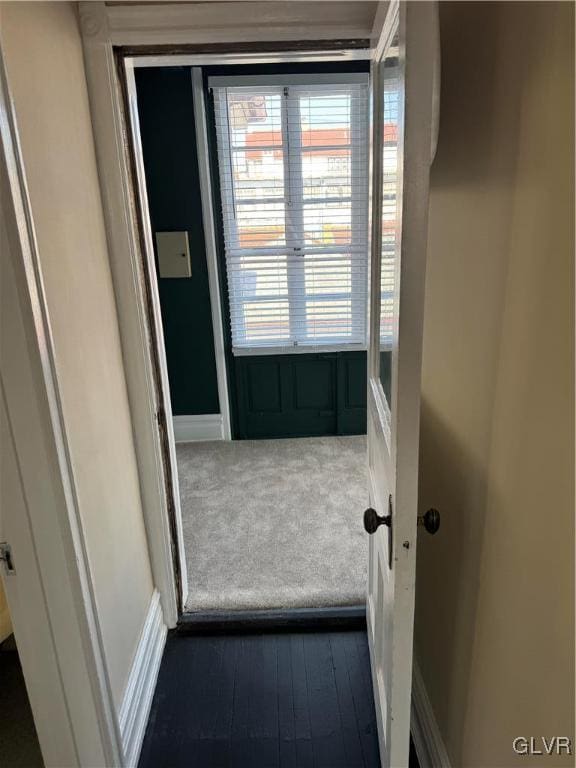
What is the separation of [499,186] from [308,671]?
171 cm

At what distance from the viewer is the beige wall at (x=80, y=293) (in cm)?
116

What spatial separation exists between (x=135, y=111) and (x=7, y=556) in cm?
136

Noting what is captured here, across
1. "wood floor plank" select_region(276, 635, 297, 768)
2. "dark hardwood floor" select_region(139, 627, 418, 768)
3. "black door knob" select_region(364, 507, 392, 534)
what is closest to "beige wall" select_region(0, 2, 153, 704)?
"dark hardwood floor" select_region(139, 627, 418, 768)

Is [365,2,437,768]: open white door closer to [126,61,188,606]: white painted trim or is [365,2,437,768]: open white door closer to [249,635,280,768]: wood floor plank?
[249,635,280,768]: wood floor plank

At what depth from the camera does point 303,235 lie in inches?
140

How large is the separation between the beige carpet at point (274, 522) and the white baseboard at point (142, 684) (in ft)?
0.83

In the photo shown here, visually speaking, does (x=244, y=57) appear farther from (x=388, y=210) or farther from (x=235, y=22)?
(x=388, y=210)

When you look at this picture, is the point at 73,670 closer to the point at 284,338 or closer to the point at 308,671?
the point at 308,671

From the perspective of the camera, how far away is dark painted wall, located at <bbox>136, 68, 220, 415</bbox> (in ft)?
10.8

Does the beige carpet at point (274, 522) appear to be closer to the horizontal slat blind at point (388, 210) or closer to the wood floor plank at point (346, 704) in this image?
the wood floor plank at point (346, 704)

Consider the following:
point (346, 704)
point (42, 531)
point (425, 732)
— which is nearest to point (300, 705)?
point (346, 704)

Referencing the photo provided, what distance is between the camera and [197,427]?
12.7 feet

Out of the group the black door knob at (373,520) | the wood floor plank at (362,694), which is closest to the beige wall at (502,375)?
the black door knob at (373,520)

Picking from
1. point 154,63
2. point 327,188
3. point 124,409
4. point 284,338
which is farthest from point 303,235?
point 124,409
